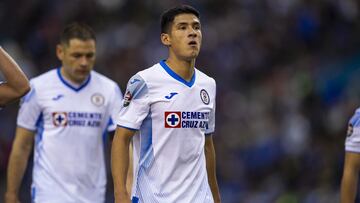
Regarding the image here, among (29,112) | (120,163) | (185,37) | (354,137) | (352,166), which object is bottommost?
(352,166)

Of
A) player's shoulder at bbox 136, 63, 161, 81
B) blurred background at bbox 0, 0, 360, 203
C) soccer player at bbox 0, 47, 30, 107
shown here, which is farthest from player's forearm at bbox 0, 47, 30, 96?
blurred background at bbox 0, 0, 360, 203

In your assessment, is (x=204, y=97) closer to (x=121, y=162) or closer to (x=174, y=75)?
(x=174, y=75)

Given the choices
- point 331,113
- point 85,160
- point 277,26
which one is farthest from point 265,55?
point 85,160

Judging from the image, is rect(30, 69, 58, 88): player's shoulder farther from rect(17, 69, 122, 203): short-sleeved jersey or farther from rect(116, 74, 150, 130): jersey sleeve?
rect(116, 74, 150, 130): jersey sleeve

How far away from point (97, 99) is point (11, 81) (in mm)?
2869

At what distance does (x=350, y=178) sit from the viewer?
32.2ft

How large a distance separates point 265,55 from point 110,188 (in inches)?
178

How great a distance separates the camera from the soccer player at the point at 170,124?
8.91 m

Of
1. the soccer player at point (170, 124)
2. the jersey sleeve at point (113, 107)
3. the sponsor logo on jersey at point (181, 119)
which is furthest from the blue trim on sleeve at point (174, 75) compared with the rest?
the jersey sleeve at point (113, 107)

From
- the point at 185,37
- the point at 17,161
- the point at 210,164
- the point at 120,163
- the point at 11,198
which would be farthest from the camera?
the point at 17,161

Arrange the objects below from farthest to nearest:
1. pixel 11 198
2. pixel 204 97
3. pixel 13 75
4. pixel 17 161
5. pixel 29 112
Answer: pixel 29 112, pixel 17 161, pixel 11 198, pixel 204 97, pixel 13 75

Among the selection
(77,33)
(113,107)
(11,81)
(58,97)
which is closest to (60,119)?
(58,97)

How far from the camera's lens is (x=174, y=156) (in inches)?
353

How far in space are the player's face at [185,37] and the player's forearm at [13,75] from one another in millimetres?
1345
